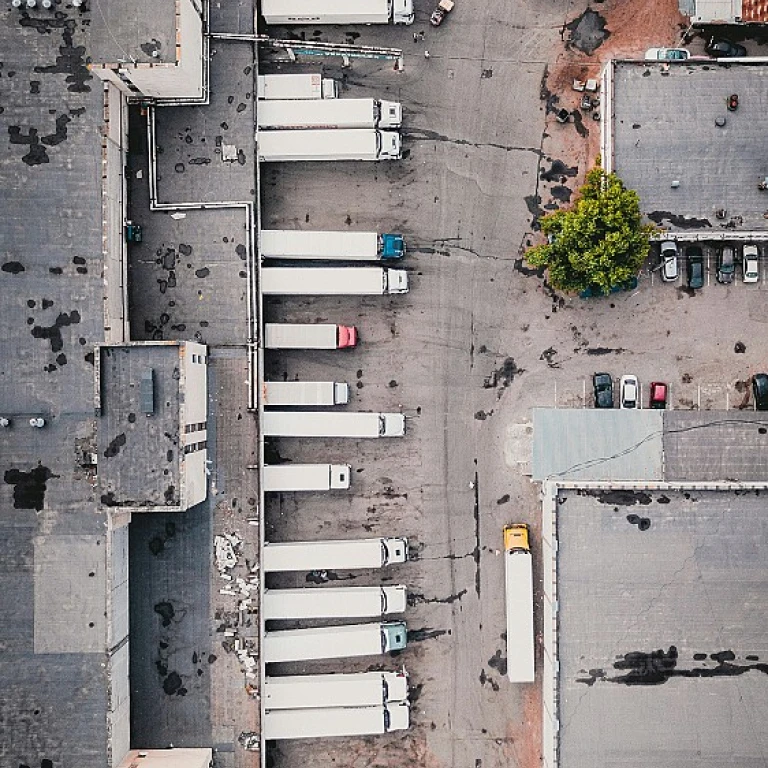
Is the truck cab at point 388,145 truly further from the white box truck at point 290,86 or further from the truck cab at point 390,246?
the truck cab at point 390,246

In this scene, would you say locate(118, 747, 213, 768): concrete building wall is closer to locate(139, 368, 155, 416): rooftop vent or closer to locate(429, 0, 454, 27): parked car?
locate(139, 368, 155, 416): rooftop vent

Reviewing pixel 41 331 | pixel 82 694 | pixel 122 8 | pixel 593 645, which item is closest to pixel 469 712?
pixel 593 645

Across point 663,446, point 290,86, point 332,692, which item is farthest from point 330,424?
point 290,86

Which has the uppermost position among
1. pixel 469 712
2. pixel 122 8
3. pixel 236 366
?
pixel 122 8

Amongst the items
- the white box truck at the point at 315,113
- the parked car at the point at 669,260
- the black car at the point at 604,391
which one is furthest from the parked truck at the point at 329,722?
the white box truck at the point at 315,113

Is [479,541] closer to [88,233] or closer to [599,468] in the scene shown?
[599,468]

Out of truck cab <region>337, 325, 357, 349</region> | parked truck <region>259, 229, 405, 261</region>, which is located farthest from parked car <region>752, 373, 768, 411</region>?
truck cab <region>337, 325, 357, 349</region>
